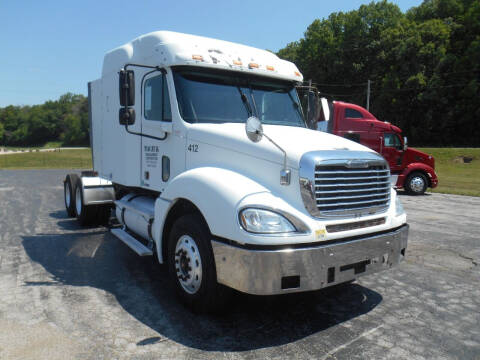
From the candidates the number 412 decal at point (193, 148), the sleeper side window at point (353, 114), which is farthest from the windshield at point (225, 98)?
the sleeper side window at point (353, 114)

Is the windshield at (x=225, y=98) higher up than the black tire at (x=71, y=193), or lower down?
higher up

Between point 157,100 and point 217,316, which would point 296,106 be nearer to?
point 157,100

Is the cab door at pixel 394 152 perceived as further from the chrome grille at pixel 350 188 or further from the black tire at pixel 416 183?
the chrome grille at pixel 350 188

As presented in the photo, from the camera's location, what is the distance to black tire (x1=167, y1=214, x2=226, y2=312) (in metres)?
3.67

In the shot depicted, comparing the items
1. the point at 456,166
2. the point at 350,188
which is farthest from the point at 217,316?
the point at 456,166

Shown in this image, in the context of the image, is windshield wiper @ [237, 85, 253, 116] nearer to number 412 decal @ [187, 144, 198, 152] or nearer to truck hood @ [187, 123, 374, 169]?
truck hood @ [187, 123, 374, 169]

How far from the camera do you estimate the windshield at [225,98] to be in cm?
475

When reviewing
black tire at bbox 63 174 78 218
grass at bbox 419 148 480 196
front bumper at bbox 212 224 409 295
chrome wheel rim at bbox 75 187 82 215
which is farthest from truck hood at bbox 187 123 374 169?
grass at bbox 419 148 480 196

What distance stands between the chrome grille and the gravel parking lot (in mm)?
1169

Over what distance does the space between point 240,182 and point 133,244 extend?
236 centimetres

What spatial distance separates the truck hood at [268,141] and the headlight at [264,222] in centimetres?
58

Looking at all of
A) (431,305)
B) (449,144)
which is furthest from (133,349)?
(449,144)

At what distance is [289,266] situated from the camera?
324 cm

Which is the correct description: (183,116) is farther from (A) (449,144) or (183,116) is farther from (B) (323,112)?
(A) (449,144)
